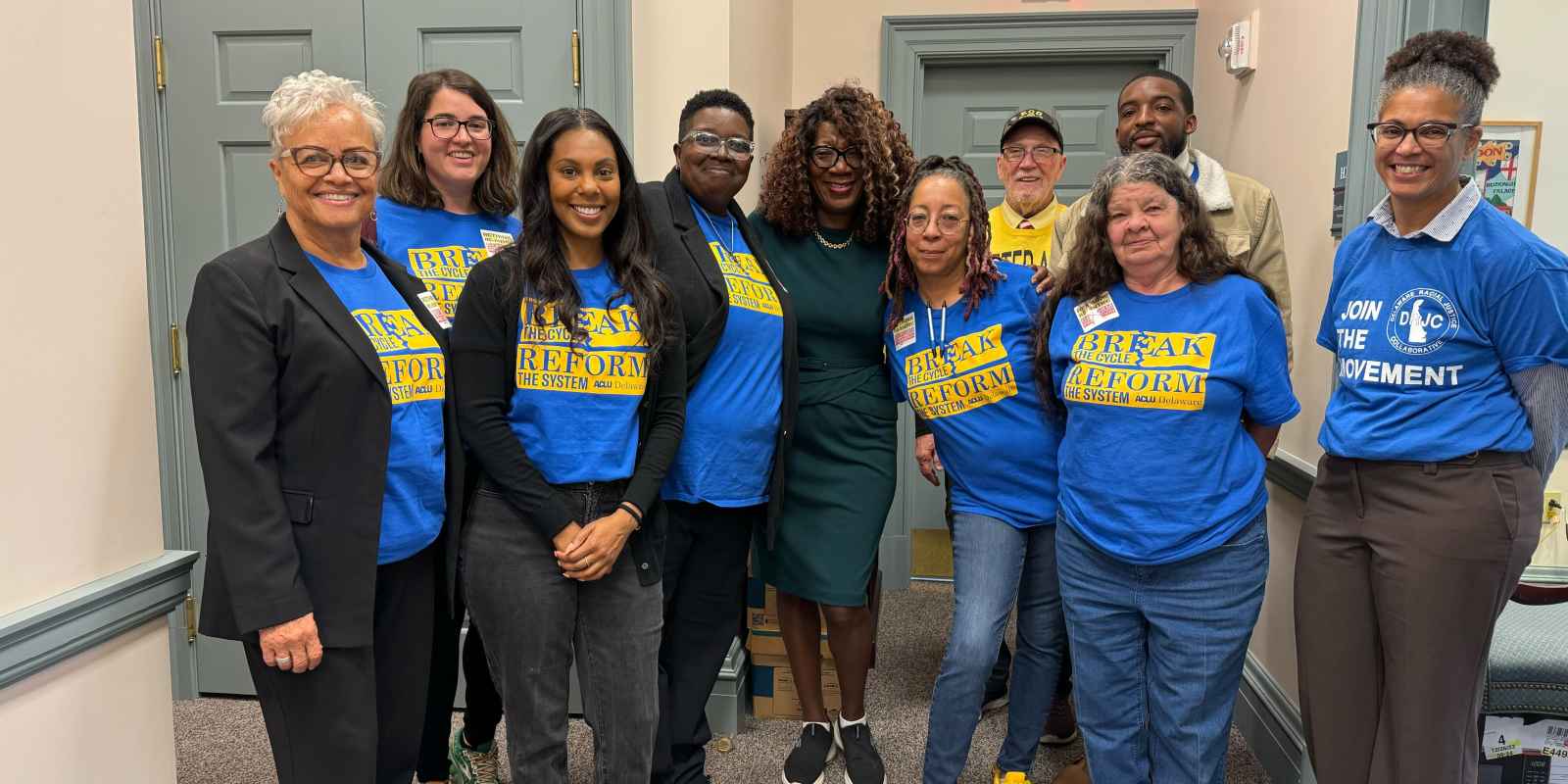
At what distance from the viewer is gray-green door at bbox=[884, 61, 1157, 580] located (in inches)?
152

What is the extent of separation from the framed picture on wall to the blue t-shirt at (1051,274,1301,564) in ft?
3.63

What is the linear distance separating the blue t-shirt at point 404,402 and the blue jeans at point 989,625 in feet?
3.56

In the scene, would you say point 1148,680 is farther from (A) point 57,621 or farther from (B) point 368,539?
(A) point 57,621

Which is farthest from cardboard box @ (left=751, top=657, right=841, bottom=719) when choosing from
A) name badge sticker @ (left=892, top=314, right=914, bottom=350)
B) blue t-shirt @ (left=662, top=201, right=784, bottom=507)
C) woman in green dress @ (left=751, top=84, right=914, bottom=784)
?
name badge sticker @ (left=892, top=314, right=914, bottom=350)

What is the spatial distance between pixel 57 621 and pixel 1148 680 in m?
1.79

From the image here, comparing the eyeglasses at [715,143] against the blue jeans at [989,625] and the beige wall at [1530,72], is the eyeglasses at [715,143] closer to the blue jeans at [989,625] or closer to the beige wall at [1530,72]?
the blue jeans at [989,625]

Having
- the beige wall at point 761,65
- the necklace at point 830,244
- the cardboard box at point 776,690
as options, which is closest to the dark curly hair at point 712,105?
the necklace at point 830,244

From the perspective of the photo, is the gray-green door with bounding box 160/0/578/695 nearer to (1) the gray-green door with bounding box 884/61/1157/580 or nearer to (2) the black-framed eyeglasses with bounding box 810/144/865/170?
(2) the black-framed eyeglasses with bounding box 810/144/865/170

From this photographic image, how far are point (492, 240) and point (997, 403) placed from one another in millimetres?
1117

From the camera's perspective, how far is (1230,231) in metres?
2.27

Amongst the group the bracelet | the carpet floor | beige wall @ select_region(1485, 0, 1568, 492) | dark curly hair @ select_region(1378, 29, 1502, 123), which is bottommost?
the carpet floor

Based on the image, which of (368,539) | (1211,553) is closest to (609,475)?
(368,539)

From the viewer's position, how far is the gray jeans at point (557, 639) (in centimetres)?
Answer: 171

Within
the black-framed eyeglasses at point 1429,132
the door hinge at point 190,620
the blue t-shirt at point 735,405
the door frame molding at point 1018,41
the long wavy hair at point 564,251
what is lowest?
the door hinge at point 190,620
